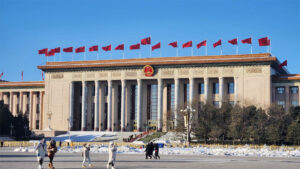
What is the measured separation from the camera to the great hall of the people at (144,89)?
2923 inches

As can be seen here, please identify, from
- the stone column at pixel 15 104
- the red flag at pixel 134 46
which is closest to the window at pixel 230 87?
the red flag at pixel 134 46

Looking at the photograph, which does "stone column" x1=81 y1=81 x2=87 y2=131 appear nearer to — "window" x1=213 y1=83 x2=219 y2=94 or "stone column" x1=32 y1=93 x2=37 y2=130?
"stone column" x1=32 y1=93 x2=37 y2=130

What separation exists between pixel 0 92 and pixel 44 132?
64.0 ft

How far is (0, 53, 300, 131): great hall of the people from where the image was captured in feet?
244

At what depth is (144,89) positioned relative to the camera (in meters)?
83.9

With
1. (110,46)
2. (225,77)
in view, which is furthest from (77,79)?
(225,77)

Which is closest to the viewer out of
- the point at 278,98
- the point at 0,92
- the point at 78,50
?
the point at 278,98

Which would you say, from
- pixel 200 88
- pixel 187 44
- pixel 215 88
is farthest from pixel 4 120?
pixel 215 88

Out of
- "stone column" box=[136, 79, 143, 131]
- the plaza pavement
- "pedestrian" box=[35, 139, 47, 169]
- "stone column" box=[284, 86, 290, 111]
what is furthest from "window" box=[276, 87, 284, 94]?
"pedestrian" box=[35, 139, 47, 169]

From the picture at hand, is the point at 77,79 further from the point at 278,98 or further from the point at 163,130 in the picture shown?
the point at 278,98

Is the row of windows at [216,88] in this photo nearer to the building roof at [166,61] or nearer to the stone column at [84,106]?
the building roof at [166,61]

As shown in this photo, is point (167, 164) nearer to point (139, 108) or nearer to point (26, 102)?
point (139, 108)

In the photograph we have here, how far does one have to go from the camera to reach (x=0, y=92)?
9625 centimetres

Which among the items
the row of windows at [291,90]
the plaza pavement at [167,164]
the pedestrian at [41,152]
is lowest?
the plaza pavement at [167,164]
